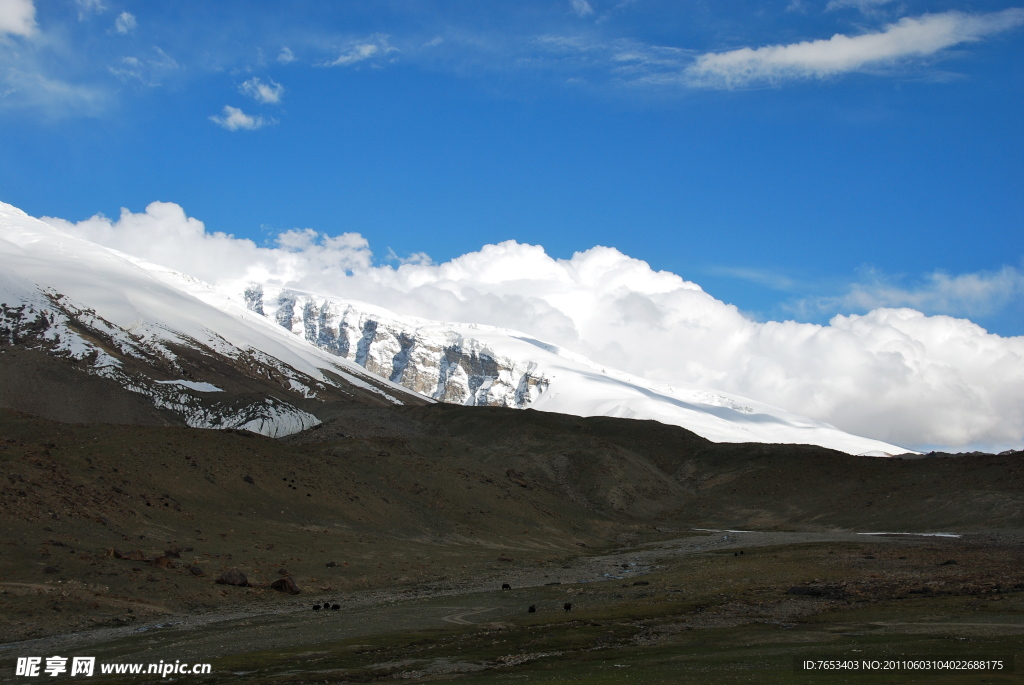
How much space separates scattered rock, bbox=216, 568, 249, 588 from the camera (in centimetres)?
3425

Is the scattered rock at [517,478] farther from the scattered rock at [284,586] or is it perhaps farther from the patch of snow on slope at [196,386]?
the patch of snow on slope at [196,386]

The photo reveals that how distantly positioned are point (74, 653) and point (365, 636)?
7893 mm

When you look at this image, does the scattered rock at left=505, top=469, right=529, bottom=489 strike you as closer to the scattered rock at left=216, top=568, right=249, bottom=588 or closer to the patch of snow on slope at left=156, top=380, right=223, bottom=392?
the scattered rock at left=216, top=568, right=249, bottom=588

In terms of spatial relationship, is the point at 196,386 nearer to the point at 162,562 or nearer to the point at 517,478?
the point at 517,478

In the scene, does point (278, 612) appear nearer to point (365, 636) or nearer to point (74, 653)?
point (365, 636)

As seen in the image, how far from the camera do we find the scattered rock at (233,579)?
34.2 metres

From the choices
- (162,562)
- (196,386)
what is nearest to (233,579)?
(162,562)

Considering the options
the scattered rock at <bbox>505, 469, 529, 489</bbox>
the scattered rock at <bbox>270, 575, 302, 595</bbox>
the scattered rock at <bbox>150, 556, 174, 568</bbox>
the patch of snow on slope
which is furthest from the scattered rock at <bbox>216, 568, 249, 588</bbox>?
the patch of snow on slope

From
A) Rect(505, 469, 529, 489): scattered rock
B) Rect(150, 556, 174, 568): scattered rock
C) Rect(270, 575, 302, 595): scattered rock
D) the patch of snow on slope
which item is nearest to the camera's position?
Rect(150, 556, 174, 568): scattered rock

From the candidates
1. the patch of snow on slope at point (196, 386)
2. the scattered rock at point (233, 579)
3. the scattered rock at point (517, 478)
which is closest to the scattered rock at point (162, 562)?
the scattered rock at point (233, 579)

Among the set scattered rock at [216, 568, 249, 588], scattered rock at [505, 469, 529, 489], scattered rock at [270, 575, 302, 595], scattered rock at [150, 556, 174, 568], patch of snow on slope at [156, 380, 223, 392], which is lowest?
scattered rock at [270, 575, 302, 595]

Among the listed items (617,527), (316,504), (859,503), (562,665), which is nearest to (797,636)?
(562,665)

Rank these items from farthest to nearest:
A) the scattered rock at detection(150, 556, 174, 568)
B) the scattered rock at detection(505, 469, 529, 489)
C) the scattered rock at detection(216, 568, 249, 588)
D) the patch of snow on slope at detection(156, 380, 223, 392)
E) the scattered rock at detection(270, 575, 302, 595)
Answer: the patch of snow on slope at detection(156, 380, 223, 392)
the scattered rock at detection(505, 469, 529, 489)
the scattered rock at detection(270, 575, 302, 595)
the scattered rock at detection(150, 556, 174, 568)
the scattered rock at detection(216, 568, 249, 588)

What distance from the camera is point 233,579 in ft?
113
